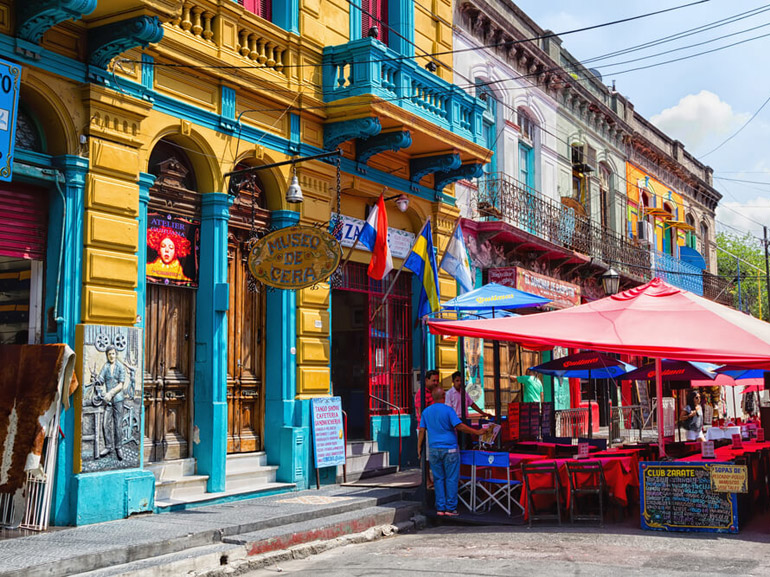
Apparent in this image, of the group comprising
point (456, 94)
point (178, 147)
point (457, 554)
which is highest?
point (456, 94)

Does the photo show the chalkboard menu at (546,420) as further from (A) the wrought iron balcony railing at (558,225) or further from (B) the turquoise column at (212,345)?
(A) the wrought iron balcony railing at (558,225)

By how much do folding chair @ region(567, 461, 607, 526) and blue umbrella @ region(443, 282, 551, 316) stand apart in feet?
9.39

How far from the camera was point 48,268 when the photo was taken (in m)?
9.34

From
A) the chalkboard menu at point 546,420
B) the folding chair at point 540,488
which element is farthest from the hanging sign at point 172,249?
the chalkboard menu at point 546,420

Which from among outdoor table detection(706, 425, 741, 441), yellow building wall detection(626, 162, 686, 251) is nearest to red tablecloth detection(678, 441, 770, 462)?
outdoor table detection(706, 425, 741, 441)

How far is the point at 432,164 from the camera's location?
1556 centimetres

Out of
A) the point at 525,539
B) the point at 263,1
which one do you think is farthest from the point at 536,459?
the point at 263,1

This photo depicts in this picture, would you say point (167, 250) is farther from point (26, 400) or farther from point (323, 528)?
point (323, 528)

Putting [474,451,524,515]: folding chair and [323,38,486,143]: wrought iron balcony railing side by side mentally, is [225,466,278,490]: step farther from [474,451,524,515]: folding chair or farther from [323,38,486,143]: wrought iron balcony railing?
[323,38,486,143]: wrought iron balcony railing

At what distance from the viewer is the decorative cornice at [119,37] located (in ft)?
30.2

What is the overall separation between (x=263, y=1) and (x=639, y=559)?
955 centimetres

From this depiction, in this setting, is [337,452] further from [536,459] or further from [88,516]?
[88,516]

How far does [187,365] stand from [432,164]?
20.8ft

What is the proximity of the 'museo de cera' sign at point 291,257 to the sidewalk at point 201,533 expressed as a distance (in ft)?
9.17
